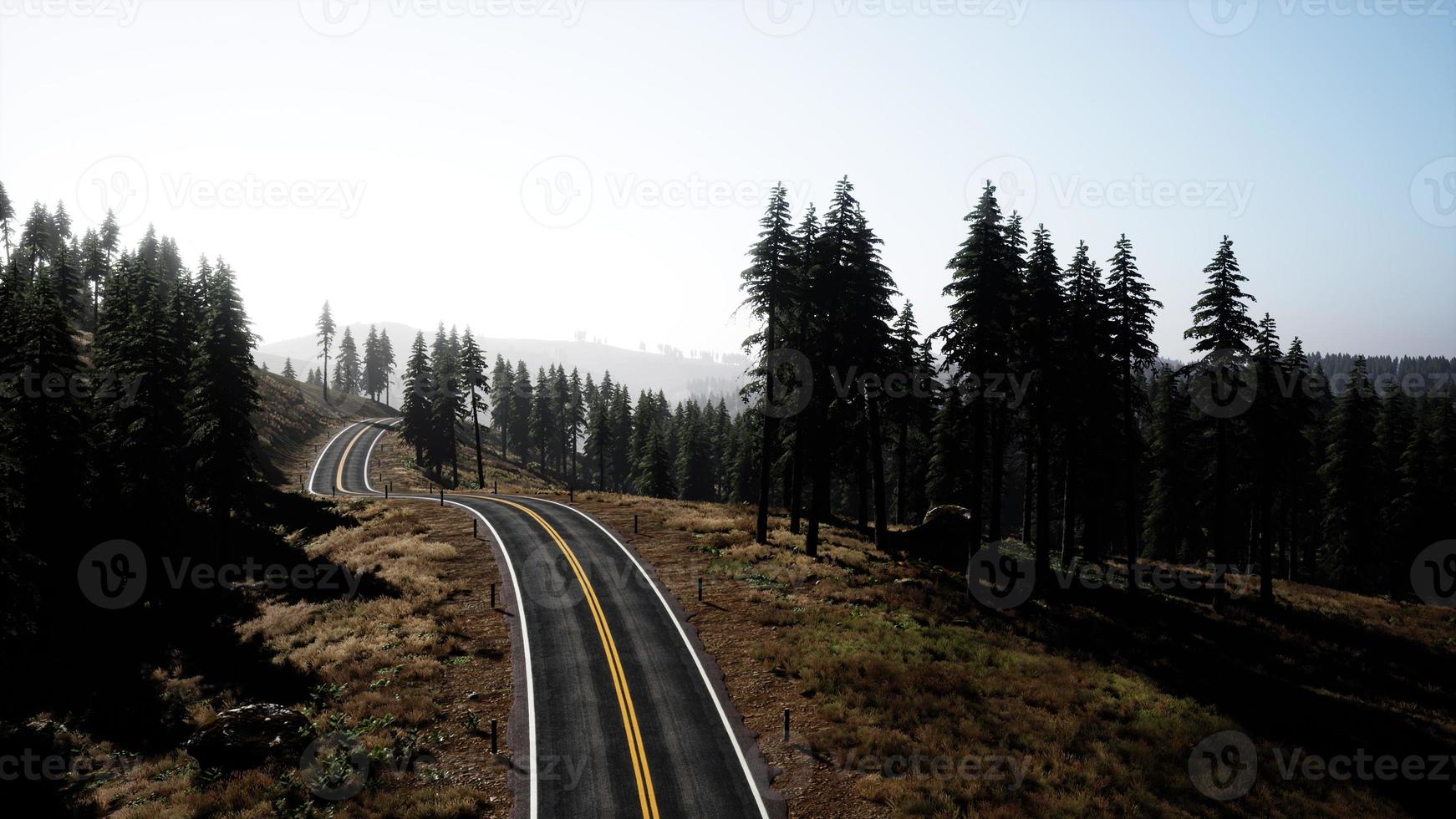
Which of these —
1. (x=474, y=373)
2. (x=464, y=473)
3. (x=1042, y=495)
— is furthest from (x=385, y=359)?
(x=1042, y=495)

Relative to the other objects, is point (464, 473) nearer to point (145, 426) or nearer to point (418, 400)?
point (418, 400)

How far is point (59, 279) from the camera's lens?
225ft

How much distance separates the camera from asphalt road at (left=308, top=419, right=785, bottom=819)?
1466cm

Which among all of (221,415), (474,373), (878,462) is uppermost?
(474,373)

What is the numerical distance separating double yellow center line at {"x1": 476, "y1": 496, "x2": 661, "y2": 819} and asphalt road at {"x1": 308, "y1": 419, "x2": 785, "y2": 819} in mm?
34

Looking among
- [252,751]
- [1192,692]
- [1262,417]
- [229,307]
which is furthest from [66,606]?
[1262,417]

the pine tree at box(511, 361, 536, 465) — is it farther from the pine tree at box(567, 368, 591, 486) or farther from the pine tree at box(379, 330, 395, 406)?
the pine tree at box(379, 330, 395, 406)

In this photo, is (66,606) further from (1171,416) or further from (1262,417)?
(1171,416)

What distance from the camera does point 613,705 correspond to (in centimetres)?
1834

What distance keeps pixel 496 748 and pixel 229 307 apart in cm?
3283

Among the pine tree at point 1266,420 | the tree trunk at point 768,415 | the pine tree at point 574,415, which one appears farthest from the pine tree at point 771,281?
the pine tree at point 574,415

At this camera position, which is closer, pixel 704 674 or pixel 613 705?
pixel 613 705

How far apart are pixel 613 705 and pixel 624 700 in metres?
0.35

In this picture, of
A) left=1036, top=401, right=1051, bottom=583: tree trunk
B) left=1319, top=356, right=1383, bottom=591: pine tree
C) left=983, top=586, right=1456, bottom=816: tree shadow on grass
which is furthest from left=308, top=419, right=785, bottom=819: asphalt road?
left=1319, top=356, right=1383, bottom=591: pine tree
